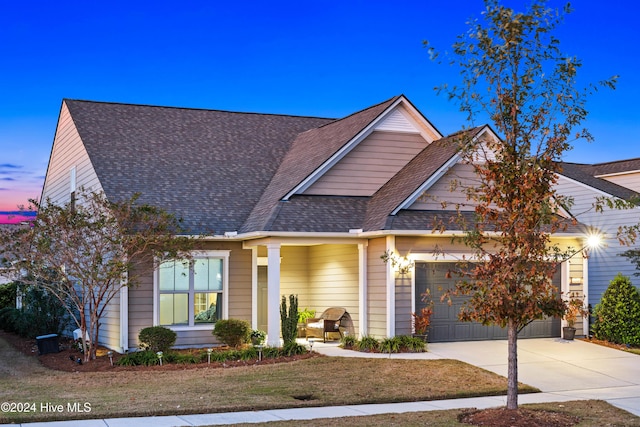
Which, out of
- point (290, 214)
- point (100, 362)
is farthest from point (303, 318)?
point (100, 362)

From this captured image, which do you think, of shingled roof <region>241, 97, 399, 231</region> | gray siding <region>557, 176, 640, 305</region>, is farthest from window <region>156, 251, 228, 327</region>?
gray siding <region>557, 176, 640, 305</region>

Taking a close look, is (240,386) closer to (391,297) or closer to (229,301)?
(391,297)

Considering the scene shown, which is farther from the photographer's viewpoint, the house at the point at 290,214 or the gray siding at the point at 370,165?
the gray siding at the point at 370,165

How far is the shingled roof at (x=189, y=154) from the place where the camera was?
21.2 meters

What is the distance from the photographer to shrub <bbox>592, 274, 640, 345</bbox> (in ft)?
68.9

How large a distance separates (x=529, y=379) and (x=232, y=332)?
7358 millimetres

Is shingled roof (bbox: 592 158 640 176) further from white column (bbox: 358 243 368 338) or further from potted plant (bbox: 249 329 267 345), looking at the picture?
potted plant (bbox: 249 329 267 345)

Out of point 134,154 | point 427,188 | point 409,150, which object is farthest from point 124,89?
point 427,188

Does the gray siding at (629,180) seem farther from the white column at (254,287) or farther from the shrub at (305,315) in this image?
the white column at (254,287)

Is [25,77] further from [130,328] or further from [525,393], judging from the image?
[525,393]

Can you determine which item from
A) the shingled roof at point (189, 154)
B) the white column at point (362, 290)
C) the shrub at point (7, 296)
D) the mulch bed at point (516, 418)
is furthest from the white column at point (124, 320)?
the shrub at point (7, 296)

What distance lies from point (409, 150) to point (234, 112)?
7.36 m

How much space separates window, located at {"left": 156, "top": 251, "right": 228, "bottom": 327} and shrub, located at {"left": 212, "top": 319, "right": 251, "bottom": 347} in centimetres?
94

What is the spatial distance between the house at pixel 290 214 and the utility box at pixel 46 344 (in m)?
1.37
